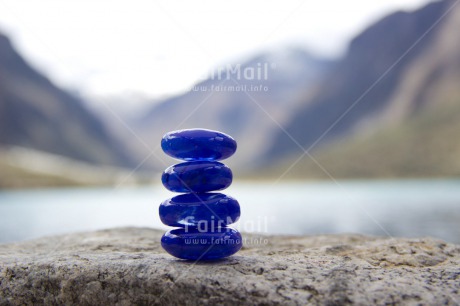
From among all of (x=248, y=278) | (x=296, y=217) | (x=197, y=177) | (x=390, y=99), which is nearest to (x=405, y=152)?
(x=390, y=99)

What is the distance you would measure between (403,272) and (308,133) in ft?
612

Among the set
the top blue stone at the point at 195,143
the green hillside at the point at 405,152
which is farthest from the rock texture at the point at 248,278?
the green hillside at the point at 405,152

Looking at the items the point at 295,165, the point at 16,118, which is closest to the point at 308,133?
the point at 295,165

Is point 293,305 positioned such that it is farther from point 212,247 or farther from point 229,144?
point 229,144

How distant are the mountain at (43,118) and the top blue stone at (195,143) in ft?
417

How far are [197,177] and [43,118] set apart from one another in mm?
142791

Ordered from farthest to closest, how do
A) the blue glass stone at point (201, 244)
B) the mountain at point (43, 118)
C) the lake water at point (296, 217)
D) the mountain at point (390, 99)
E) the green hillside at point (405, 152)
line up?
1. the mountain at point (43, 118)
2. the mountain at point (390, 99)
3. the green hillside at point (405, 152)
4. the lake water at point (296, 217)
5. the blue glass stone at point (201, 244)

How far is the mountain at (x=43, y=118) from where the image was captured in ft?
414

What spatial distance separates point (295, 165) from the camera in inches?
4995

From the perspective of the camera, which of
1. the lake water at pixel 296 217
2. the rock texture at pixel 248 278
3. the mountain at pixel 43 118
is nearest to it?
the rock texture at pixel 248 278

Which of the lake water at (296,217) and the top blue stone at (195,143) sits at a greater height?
the lake water at (296,217)

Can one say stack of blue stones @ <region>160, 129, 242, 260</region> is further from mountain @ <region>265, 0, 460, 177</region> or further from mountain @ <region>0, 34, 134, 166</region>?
mountain @ <region>0, 34, 134, 166</region>

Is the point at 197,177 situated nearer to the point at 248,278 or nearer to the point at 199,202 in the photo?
the point at 199,202

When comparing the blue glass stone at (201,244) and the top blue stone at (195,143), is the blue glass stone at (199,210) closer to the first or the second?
the blue glass stone at (201,244)
